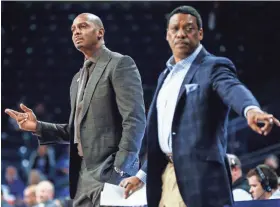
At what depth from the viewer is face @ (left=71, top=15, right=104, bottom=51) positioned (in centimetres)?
244

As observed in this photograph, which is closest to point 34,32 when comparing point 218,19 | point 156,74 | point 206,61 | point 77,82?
point 156,74

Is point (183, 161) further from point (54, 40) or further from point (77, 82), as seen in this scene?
point (54, 40)

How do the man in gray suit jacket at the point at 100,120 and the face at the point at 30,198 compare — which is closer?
the man in gray suit jacket at the point at 100,120

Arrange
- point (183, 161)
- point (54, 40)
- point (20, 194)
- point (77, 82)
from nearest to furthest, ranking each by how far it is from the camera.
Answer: point (183, 161) → point (77, 82) → point (20, 194) → point (54, 40)

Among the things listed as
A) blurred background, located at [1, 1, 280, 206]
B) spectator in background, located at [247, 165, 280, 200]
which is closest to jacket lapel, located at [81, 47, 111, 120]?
spectator in background, located at [247, 165, 280, 200]

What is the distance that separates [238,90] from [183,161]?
11.2 inches

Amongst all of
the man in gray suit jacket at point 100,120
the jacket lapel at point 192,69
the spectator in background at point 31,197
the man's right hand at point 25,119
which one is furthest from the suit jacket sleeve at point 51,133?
the spectator in background at point 31,197

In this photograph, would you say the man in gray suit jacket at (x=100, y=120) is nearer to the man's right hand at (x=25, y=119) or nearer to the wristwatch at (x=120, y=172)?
the wristwatch at (x=120, y=172)

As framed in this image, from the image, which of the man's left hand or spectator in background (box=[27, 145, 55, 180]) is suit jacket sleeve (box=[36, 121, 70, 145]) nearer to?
the man's left hand

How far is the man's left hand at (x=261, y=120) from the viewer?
4.59ft

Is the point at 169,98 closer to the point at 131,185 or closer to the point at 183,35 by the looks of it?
the point at 183,35

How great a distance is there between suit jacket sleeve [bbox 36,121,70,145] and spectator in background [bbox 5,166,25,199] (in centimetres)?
268

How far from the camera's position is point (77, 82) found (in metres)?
2.55

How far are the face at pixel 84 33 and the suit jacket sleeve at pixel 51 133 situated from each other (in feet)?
1.33
